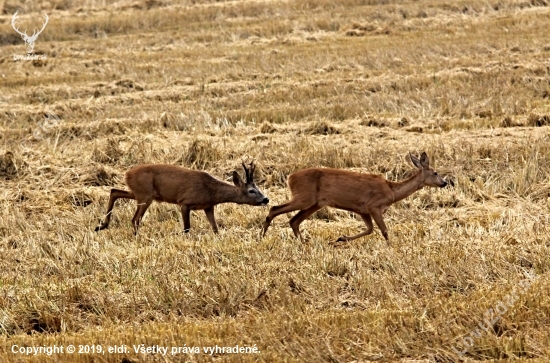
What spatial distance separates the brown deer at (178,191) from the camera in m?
12.0

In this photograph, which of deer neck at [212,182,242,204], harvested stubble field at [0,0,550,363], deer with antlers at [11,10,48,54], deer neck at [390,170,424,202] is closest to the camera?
harvested stubble field at [0,0,550,363]

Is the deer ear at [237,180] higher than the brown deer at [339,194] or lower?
lower

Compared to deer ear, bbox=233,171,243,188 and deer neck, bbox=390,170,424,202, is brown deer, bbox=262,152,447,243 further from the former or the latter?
deer ear, bbox=233,171,243,188

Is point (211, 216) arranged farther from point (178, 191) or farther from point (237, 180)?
point (237, 180)

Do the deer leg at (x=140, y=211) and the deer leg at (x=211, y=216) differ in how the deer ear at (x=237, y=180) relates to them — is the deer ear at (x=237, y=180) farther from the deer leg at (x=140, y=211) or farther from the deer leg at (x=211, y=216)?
the deer leg at (x=140, y=211)

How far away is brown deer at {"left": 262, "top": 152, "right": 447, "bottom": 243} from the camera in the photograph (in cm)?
1120

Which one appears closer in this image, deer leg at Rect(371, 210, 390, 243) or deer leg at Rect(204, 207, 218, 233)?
deer leg at Rect(371, 210, 390, 243)

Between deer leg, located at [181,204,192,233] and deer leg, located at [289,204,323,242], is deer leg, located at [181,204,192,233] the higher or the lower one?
the lower one

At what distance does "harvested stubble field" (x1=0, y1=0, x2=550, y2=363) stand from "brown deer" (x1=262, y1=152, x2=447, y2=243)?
297mm

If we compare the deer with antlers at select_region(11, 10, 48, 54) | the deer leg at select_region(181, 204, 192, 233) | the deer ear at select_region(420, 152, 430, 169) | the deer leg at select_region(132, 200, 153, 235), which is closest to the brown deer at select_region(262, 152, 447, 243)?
the deer ear at select_region(420, 152, 430, 169)

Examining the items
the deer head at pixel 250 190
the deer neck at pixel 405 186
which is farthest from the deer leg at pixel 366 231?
the deer head at pixel 250 190

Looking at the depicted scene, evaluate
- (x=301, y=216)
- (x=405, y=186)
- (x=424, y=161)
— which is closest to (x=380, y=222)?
(x=405, y=186)

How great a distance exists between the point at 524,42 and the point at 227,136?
460 inches

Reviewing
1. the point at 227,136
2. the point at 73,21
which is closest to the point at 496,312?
the point at 227,136
